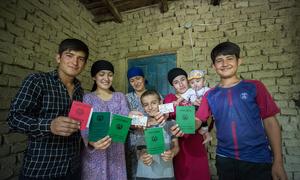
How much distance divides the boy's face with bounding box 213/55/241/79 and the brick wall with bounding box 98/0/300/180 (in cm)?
247

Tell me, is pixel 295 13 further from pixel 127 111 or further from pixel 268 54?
pixel 127 111

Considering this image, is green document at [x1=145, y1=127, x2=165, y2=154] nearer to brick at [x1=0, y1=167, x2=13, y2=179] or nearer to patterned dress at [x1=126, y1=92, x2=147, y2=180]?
patterned dress at [x1=126, y1=92, x2=147, y2=180]

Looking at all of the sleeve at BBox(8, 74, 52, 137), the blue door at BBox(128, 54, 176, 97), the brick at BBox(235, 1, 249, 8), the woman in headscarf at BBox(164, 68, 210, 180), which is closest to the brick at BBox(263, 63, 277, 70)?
the brick at BBox(235, 1, 249, 8)

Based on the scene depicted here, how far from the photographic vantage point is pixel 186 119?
1665mm

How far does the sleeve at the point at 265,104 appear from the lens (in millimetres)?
1543

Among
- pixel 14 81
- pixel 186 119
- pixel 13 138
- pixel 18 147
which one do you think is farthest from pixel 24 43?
pixel 186 119

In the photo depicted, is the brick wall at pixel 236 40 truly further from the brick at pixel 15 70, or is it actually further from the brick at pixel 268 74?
the brick at pixel 15 70

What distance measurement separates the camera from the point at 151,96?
2.17 meters

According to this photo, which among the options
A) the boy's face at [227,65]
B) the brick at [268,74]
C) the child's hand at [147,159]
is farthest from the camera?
the brick at [268,74]

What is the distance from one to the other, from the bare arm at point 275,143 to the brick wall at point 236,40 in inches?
101

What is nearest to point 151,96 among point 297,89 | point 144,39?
point 144,39

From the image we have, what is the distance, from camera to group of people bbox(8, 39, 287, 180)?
146 centimetres

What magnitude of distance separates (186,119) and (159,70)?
2938mm

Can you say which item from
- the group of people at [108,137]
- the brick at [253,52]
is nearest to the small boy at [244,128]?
the group of people at [108,137]
